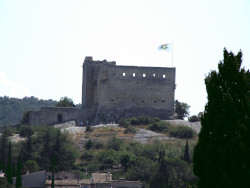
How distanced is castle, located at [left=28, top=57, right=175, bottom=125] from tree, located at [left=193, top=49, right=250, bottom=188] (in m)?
39.4

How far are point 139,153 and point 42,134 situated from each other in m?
8.45

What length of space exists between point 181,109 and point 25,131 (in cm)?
1438

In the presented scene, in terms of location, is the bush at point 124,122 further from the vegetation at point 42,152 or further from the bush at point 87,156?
the bush at point 87,156

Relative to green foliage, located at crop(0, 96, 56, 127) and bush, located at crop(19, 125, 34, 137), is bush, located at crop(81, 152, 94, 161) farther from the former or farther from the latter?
green foliage, located at crop(0, 96, 56, 127)

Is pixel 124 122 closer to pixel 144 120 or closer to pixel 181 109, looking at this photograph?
pixel 144 120

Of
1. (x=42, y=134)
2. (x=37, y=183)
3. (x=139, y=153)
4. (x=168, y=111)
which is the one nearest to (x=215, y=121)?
(x=37, y=183)

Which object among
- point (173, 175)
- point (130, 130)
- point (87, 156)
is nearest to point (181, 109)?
point (130, 130)

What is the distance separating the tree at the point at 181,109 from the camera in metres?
→ 56.5

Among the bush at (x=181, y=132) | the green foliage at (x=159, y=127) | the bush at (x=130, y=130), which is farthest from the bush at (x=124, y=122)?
the bush at (x=181, y=132)

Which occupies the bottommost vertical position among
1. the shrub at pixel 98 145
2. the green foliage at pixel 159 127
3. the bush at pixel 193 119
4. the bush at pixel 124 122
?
the shrub at pixel 98 145

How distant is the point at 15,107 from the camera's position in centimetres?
13262

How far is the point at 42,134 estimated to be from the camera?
4941 centimetres

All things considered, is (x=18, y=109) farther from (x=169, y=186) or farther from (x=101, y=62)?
(x=169, y=186)

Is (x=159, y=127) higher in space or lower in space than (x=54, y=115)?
lower
